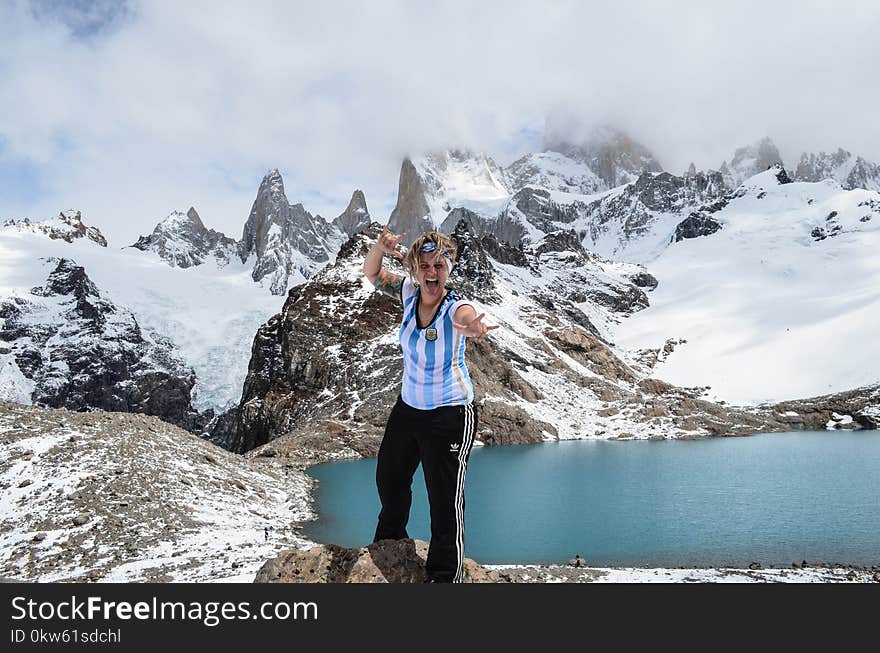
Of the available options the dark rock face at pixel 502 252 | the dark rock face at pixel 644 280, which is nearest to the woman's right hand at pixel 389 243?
the dark rock face at pixel 502 252

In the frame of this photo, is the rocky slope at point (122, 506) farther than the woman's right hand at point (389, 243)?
Yes

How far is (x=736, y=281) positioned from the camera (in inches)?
7146

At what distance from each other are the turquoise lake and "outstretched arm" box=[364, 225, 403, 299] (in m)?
20.4

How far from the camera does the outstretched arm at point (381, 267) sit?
5962 millimetres

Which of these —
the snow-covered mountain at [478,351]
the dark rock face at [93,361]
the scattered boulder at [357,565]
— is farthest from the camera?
the dark rock face at [93,361]

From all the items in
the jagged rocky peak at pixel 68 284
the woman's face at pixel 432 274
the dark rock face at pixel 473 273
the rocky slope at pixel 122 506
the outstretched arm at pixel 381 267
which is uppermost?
the jagged rocky peak at pixel 68 284

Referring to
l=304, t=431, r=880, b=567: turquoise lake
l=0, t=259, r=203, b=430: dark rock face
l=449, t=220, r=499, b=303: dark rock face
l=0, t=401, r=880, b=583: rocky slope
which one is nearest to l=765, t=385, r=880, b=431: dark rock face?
l=304, t=431, r=880, b=567: turquoise lake

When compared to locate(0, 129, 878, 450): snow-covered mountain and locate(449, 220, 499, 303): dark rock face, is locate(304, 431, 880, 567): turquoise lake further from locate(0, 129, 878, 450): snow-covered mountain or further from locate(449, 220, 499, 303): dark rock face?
locate(449, 220, 499, 303): dark rock face

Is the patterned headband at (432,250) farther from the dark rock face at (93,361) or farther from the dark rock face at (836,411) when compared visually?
the dark rock face at (93,361)

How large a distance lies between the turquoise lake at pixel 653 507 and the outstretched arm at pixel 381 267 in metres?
20.4
